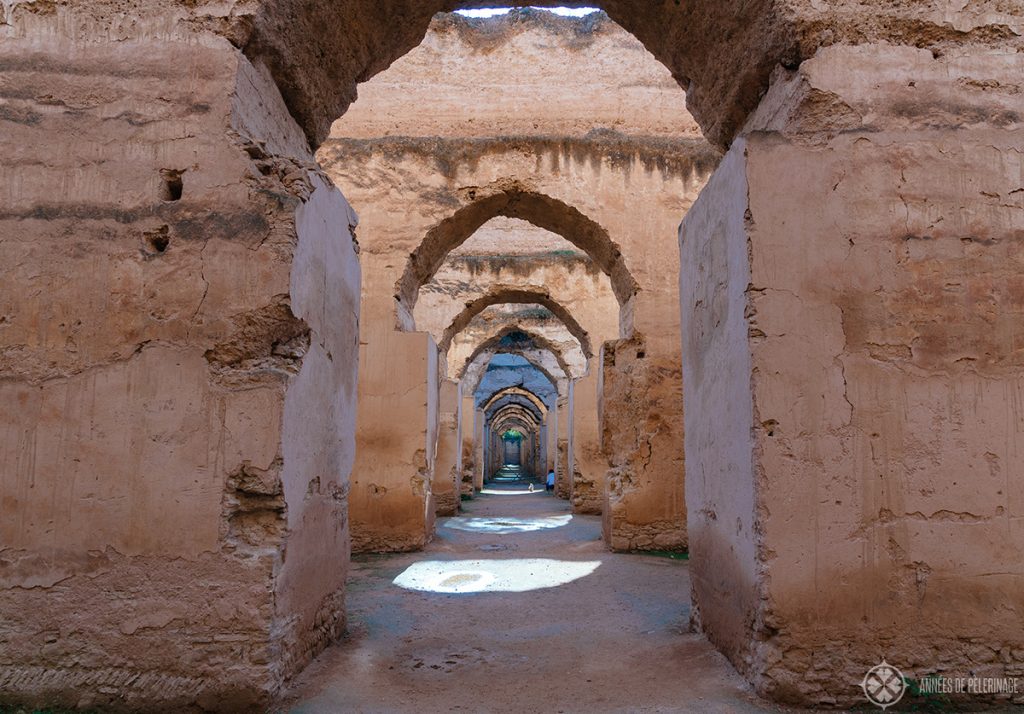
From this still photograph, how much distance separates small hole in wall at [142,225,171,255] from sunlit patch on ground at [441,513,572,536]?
265 inches

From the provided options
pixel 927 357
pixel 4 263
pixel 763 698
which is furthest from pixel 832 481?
pixel 4 263

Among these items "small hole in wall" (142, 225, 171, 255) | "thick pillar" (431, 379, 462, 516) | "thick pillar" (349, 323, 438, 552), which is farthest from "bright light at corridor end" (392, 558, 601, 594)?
"thick pillar" (431, 379, 462, 516)

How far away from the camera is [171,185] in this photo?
2787 millimetres

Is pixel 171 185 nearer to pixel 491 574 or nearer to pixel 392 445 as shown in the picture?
pixel 491 574

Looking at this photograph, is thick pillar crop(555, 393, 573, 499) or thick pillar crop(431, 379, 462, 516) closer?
thick pillar crop(431, 379, 462, 516)

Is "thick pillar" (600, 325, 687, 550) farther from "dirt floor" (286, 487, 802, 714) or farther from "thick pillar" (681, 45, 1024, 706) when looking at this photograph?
"thick pillar" (681, 45, 1024, 706)

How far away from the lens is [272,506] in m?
2.63

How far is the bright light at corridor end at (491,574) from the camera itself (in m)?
5.24

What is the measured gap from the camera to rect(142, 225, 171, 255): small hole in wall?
272 cm

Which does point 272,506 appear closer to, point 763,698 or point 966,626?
point 763,698

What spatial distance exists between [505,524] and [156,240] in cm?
803

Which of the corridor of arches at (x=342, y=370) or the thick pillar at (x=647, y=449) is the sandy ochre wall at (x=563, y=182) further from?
the corridor of arches at (x=342, y=370)

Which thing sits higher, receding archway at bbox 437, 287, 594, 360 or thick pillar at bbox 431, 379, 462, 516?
A: receding archway at bbox 437, 287, 594, 360

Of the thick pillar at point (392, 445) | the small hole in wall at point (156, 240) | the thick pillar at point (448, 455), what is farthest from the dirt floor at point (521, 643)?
the thick pillar at point (448, 455)
